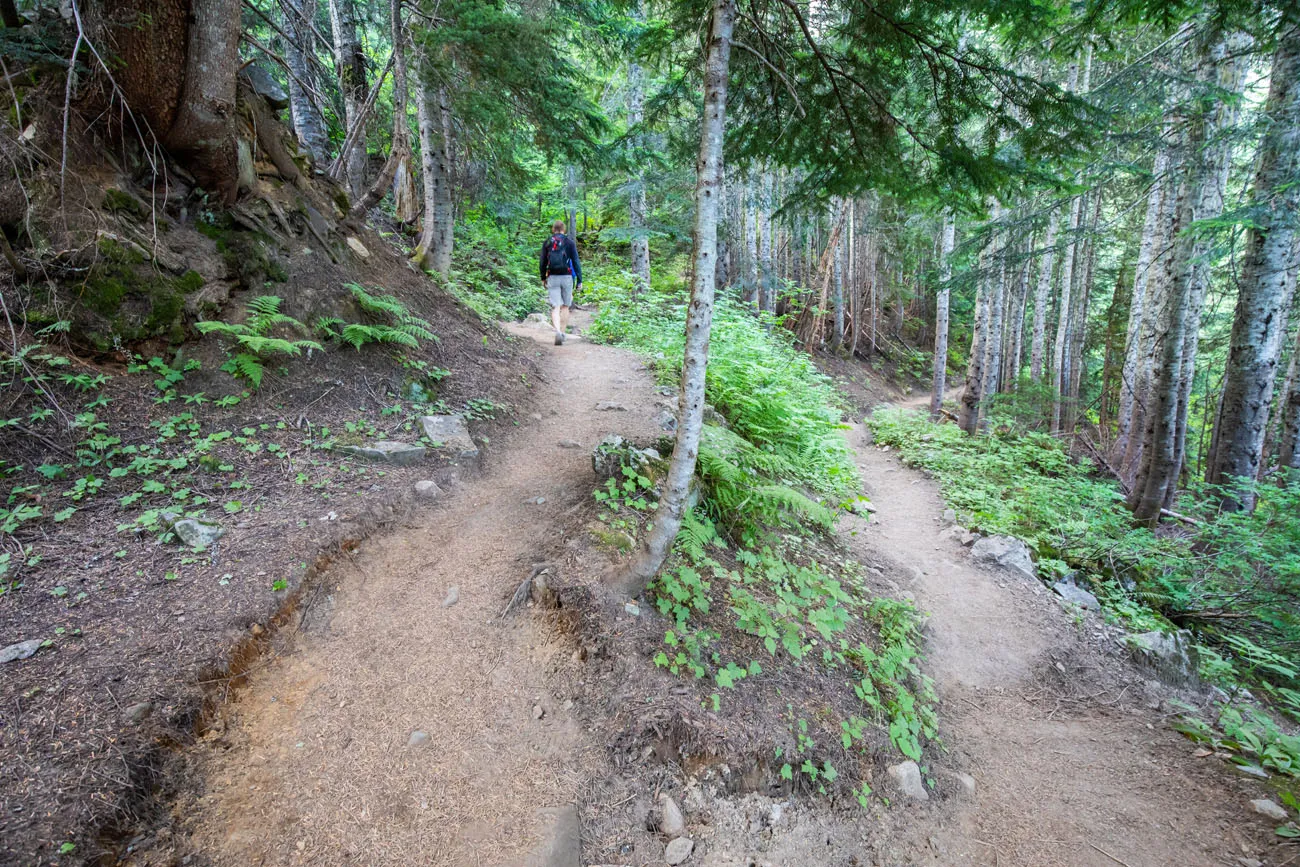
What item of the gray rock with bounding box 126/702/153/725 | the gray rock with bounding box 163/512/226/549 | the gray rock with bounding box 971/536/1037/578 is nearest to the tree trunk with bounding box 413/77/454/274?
the gray rock with bounding box 163/512/226/549

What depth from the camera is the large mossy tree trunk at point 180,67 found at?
4.43 metres

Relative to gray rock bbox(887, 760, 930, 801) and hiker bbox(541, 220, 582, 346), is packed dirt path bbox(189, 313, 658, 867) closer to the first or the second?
gray rock bbox(887, 760, 930, 801)

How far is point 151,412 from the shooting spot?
4.46m

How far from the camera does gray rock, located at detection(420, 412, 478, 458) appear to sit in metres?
5.52

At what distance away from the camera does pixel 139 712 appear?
256cm

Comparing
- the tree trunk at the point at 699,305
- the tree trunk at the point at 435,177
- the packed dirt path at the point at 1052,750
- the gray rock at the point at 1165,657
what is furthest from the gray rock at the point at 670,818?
the tree trunk at the point at 435,177

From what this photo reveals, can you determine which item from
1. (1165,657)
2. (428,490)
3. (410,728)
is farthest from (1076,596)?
(428,490)

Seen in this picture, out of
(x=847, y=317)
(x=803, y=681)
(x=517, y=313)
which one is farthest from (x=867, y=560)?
(x=847, y=317)

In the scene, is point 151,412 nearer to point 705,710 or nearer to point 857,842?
point 705,710

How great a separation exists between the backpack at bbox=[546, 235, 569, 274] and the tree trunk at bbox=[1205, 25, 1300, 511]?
9.31 metres

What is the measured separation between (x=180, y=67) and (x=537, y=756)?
21.6 feet

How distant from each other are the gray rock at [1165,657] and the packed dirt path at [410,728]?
5583 mm

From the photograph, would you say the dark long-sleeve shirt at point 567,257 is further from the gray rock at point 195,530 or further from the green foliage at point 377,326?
the gray rock at point 195,530

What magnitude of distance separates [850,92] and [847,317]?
1973 cm
